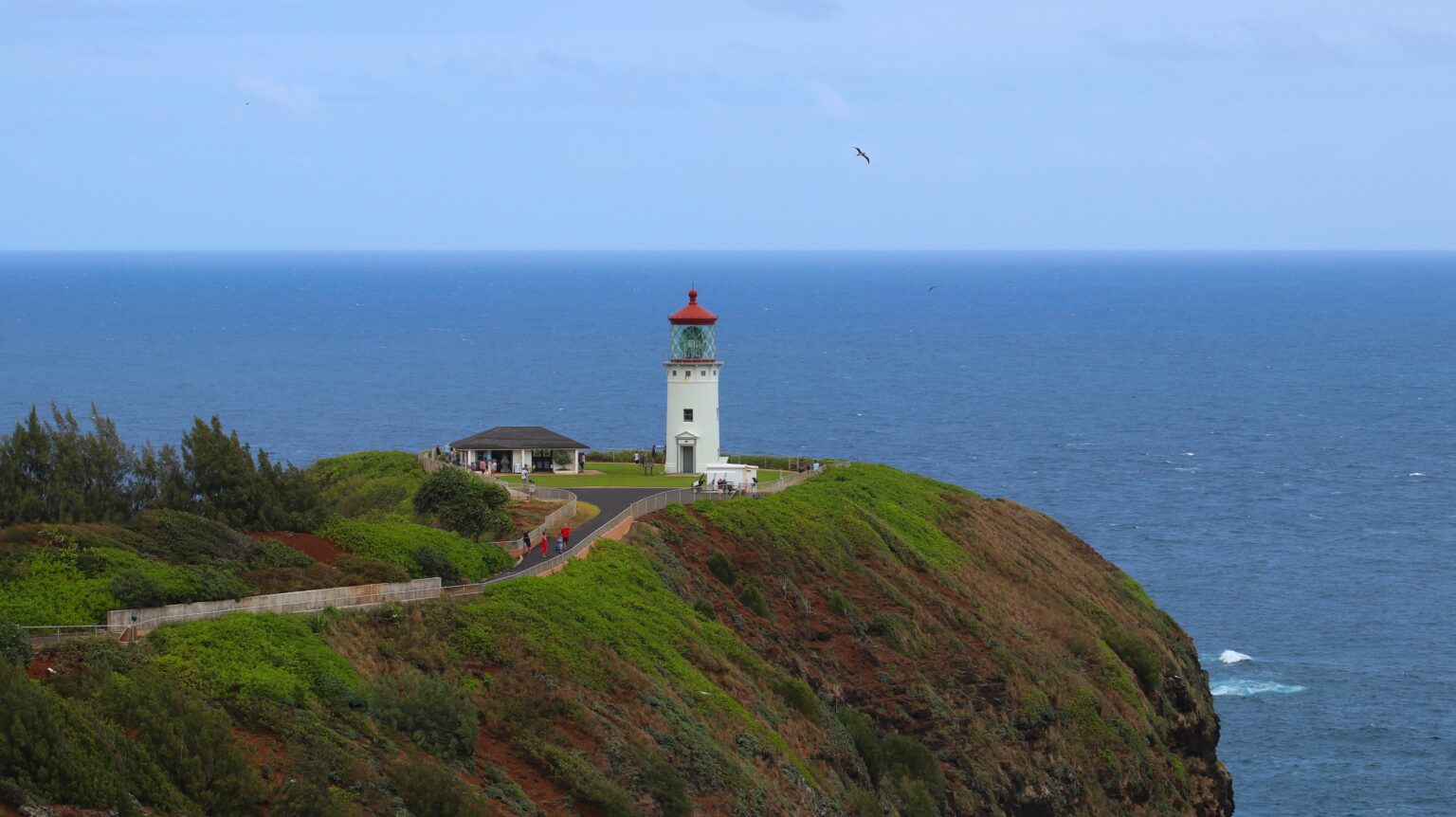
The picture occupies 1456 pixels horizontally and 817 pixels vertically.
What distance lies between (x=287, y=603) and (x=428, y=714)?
15.7ft

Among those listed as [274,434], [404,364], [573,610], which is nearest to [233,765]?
[573,610]

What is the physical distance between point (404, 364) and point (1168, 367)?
2904 inches

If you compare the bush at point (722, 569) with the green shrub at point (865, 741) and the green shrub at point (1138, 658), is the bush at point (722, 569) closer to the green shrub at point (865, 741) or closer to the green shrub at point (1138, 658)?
the green shrub at point (865, 741)

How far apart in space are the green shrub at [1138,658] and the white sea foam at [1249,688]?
927 centimetres

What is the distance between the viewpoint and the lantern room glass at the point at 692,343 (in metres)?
62.8

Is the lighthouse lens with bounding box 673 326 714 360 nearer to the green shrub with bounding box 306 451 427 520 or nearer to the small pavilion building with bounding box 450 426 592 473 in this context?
the small pavilion building with bounding box 450 426 592 473

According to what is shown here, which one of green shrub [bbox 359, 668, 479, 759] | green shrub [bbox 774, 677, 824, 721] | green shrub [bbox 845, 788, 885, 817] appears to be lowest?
green shrub [bbox 845, 788, 885, 817]

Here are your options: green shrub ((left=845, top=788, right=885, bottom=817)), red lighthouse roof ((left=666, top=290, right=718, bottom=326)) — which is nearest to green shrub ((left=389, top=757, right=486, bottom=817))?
green shrub ((left=845, top=788, right=885, bottom=817))

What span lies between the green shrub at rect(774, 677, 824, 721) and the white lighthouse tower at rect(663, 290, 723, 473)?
2170cm

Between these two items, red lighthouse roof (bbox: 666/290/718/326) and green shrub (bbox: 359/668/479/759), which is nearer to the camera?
green shrub (bbox: 359/668/479/759)

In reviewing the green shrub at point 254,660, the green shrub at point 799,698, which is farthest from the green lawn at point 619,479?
the green shrub at point 254,660

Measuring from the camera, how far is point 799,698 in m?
40.8

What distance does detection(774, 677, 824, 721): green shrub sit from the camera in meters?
40.7

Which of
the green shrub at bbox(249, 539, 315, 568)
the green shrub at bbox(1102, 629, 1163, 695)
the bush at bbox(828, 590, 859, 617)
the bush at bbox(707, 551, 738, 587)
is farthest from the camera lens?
the green shrub at bbox(1102, 629, 1163, 695)
